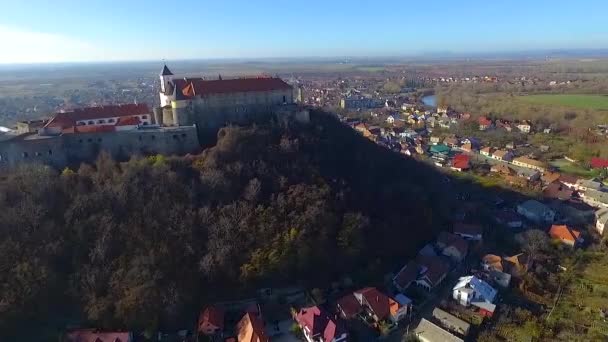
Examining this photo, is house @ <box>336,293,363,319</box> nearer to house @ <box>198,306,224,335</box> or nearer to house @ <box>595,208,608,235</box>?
house @ <box>198,306,224,335</box>

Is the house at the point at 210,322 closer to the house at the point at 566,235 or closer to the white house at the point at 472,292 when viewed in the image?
the white house at the point at 472,292

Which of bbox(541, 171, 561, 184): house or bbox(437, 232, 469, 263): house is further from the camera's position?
bbox(541, 171, 561, 184): house

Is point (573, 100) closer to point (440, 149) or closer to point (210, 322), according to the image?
point (440, 149)

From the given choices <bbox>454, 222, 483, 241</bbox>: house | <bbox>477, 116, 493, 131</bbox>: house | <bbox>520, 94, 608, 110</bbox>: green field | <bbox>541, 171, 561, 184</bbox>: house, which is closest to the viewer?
<bbox>454, 222, 483, 241</bbox>: house

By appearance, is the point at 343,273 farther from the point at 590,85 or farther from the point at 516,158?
the point at 590,85

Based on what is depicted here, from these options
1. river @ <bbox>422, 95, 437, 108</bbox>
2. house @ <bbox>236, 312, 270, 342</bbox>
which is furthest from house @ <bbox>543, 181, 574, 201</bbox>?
river @ <bbox>422, 95, 437, 108</bbox>

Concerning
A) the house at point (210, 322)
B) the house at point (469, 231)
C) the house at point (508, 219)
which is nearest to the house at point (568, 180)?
the house at point (508, 219)

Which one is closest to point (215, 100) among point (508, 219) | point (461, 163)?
point (508, 219)
